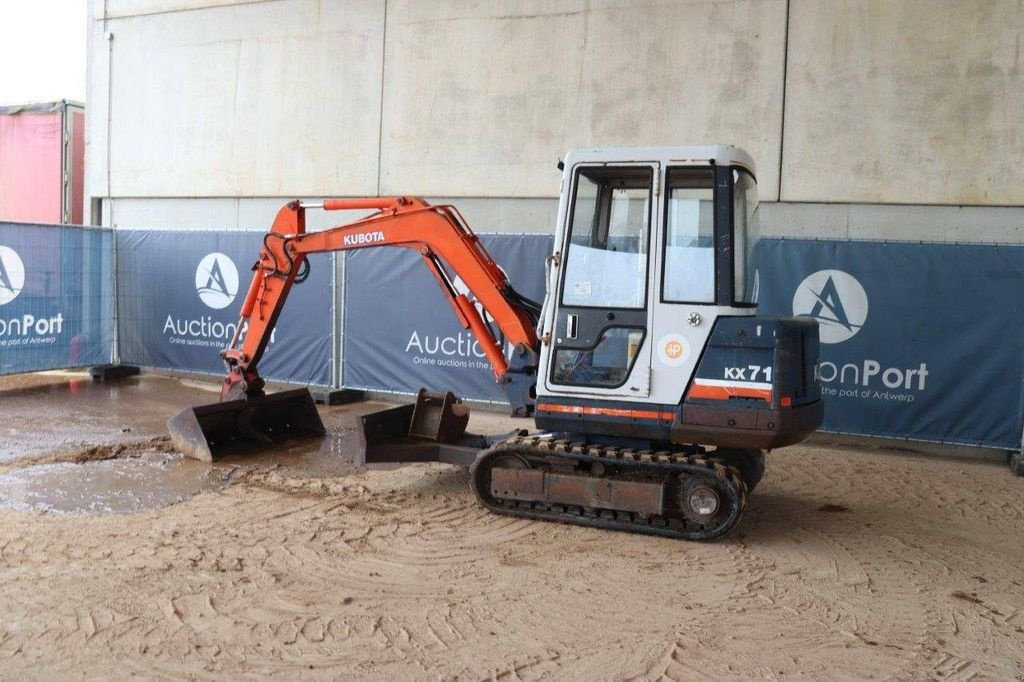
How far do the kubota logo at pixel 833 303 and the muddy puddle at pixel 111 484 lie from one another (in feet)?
19.7

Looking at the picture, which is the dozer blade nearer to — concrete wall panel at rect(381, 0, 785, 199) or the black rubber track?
the black rubber track

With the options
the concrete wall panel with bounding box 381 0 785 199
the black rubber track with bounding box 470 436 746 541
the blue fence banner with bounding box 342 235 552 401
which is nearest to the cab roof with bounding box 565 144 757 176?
the black rubber track with bounding box 470 436 746 541

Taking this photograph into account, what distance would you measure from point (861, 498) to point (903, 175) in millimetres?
3987

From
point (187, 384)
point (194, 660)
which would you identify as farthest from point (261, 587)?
point (187, 384)

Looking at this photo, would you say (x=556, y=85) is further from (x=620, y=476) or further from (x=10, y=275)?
(x=10, y=275)

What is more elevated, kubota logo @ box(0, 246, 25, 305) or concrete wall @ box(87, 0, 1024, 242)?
concrete wall @ box(87, 0, 1024, 242)

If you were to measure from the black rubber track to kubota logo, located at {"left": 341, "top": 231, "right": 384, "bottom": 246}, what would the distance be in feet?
7.10

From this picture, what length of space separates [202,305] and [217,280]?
462 millimetres

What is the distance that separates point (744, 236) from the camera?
6.25m

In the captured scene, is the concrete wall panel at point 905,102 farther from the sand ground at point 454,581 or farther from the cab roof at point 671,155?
the cab roof at point 671,155

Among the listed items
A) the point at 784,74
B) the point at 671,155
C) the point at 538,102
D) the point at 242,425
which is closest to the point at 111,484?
the point at 242,425

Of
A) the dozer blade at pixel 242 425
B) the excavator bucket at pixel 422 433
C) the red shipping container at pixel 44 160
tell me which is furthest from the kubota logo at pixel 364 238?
the red shipping container at pixel 44 160

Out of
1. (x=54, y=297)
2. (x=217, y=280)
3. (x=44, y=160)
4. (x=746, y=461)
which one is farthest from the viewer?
(x=44, y=160)

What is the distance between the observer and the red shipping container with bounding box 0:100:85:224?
15.1 meters
